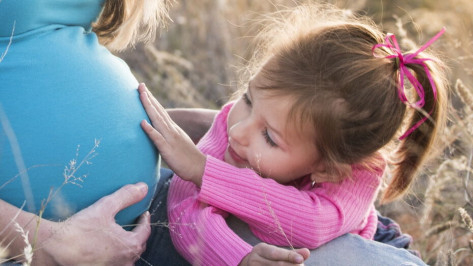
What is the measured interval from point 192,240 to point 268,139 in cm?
46

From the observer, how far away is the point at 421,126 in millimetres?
2426

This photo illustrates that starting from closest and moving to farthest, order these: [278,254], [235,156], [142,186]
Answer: [278,254], [142,186], [235,156]

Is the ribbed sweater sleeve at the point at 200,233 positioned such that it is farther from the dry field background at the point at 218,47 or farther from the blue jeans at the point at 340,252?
the dry field background at the point at 218,47

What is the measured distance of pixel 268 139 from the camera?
2.24 meters

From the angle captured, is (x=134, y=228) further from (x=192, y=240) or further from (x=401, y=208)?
(x=401, y=208)

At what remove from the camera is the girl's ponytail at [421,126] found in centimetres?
235

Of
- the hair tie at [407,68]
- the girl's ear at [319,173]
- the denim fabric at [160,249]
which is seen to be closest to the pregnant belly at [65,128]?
the denim fabric at [160,249]

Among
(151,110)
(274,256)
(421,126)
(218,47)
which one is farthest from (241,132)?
(218,47)

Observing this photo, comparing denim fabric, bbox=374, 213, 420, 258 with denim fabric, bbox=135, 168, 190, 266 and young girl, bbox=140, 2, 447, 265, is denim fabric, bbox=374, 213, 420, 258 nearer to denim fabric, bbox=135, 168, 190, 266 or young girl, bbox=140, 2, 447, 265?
young girl, bbox=140, 2, 447, 265

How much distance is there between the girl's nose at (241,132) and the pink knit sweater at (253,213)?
0.34 ft

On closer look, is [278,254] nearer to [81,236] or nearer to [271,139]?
[271,139]

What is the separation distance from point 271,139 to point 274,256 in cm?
47

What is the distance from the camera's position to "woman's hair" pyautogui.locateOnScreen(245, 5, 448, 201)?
7.18 ft

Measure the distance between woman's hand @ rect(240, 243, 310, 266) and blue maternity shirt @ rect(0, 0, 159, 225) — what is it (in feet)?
1.58
